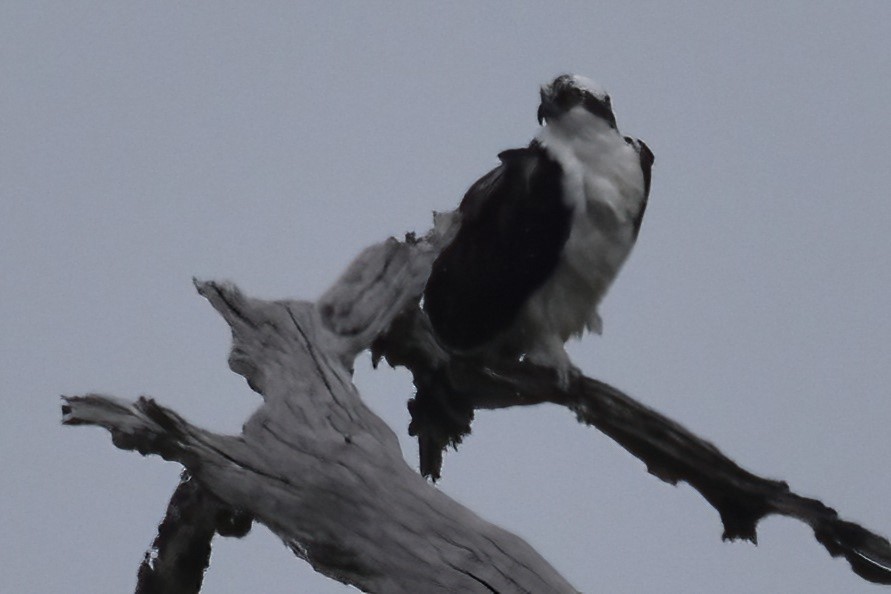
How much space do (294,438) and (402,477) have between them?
0.29 m

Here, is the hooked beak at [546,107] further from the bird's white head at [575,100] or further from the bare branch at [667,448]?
the bare branch at [667,448]

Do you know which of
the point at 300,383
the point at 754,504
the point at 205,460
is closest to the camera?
the point at 205,460

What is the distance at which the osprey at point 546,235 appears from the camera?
438 cm

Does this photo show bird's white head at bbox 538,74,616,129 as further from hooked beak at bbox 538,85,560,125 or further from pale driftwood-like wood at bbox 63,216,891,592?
pale driftwood-like wood at bbox 63,216,891,592

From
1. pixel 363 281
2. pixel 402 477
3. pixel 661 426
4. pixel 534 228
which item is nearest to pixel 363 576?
pixel 402 477

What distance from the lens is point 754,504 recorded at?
410cm

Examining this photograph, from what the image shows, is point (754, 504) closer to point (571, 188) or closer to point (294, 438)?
point (571, 188)

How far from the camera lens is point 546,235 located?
4371mm

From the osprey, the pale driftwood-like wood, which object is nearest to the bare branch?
the pale driftwood-like wood

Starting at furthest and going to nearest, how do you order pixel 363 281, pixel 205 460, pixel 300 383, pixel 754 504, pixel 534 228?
pixel 534 228
pixel 754 504
pixel 363 281
pixel 300 383
pixel 205 460

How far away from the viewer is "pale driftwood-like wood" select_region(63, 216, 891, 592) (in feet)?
10.8

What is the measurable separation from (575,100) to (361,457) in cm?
161

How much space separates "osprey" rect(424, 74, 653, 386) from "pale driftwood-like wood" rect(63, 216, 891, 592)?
1.22 feet

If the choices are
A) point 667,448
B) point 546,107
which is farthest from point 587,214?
point 667,448
